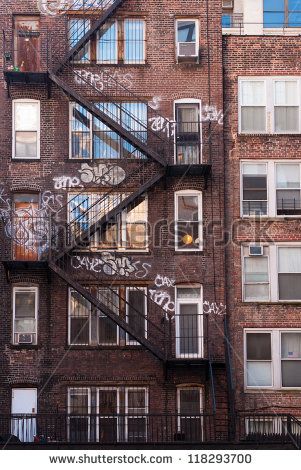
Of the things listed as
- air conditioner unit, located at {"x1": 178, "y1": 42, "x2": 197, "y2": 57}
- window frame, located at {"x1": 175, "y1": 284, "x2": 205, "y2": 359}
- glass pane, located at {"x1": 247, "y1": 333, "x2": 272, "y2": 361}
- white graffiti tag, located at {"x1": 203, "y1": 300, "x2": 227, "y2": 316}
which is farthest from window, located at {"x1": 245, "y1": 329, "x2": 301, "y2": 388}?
air conditioner unit, located at {"x1": 178, "y1": 42, "x2": 197, "y2": 57}

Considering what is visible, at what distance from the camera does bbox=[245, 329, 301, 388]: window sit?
1282 inches

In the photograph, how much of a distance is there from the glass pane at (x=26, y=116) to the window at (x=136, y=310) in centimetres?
635

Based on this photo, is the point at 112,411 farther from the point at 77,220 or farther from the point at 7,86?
the point at 7,86

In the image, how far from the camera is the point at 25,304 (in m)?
32.8

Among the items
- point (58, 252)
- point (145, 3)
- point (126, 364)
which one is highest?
point (145, 3)

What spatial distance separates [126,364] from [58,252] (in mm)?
4210

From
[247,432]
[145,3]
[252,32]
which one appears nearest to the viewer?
[247,432]

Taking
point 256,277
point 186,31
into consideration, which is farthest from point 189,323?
point 186,31

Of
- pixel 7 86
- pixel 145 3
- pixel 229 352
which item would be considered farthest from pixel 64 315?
pixel 145 3

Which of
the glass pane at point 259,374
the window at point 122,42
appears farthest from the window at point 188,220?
the window at point 122,42

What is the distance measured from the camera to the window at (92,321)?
107 ft

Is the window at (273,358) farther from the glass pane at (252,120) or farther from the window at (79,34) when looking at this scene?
the window at (79,34)

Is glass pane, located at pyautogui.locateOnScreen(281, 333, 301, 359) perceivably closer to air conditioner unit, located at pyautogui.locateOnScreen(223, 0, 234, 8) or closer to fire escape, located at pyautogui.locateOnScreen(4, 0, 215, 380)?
fire escape, located at pyautogui.locateOnScreen(4, 0, 215, 380)

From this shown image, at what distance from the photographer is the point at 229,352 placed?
32406 mm
